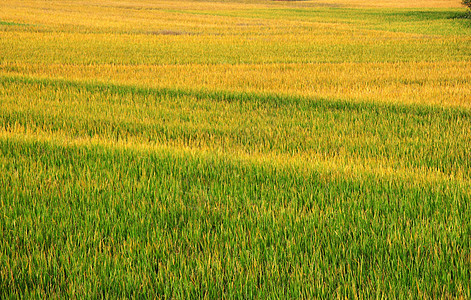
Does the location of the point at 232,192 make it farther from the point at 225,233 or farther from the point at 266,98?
the point at 266,98

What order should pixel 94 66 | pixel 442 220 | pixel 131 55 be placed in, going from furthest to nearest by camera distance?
1. pixel 131 55
2. pixel 94 66
3. pixel 442 220

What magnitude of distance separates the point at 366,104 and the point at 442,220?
5.54m

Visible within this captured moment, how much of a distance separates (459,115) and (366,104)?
159 cm

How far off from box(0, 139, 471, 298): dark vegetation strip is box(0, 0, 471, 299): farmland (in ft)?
0.05

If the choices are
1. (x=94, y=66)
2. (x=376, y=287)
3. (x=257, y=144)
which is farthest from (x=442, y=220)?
(x=94, y=66)

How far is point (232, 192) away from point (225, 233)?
919 millimetres

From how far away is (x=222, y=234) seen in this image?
9.79 feet

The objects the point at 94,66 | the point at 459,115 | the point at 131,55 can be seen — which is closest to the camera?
the point at 459,115

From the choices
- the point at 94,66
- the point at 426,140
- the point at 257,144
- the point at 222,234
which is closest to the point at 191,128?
the point at 257,144

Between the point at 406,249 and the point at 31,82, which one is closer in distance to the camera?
the point at 406,249

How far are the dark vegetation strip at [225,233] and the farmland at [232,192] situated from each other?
0.02m

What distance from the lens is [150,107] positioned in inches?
322

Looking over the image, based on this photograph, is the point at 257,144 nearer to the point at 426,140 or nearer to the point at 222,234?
the point at 426,140

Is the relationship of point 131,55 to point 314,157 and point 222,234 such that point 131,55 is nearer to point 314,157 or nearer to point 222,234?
point 314,157
